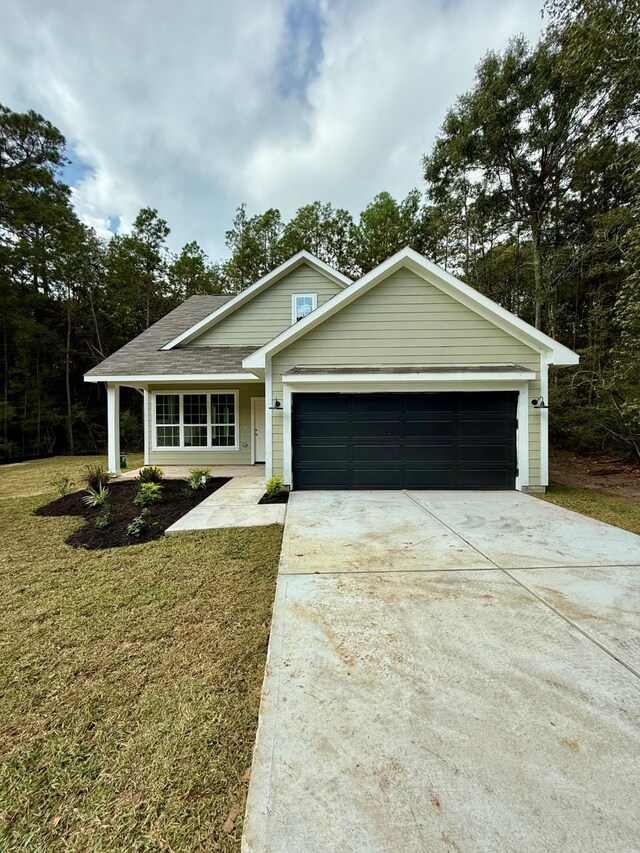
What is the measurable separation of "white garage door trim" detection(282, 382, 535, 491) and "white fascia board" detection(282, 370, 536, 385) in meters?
0.06

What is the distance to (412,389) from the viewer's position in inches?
297

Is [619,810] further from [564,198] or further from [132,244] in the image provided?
[132,244]

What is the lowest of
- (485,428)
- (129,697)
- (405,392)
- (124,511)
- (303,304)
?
(129,697)

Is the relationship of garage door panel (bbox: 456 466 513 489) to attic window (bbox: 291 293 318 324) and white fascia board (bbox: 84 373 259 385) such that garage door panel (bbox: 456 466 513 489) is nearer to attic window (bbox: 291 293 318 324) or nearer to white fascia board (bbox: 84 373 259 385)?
white fascia board (bbox: 84 373 259 385)

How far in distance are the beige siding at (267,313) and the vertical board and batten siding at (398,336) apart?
3855 millimetres

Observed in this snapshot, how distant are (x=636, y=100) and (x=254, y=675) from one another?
49.2 feet

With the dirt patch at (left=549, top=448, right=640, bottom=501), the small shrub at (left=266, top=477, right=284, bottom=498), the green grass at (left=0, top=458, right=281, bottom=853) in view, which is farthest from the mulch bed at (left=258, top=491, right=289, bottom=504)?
the dirt patch at (left=549, top=448, right=640, bottom=501)

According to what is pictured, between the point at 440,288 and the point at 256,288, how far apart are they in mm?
5826

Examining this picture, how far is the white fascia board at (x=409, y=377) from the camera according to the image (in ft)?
23.6

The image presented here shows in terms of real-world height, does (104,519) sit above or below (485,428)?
below

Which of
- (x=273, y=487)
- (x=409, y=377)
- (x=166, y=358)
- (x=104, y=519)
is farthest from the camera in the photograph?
(x=166, y=358)

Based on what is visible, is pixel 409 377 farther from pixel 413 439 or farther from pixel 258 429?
pixel 258 429

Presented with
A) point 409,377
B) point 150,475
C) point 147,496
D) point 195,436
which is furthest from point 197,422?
point 409,377

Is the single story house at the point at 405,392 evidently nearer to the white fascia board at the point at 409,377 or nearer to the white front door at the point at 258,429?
the white fascia board at the point at 409,377
